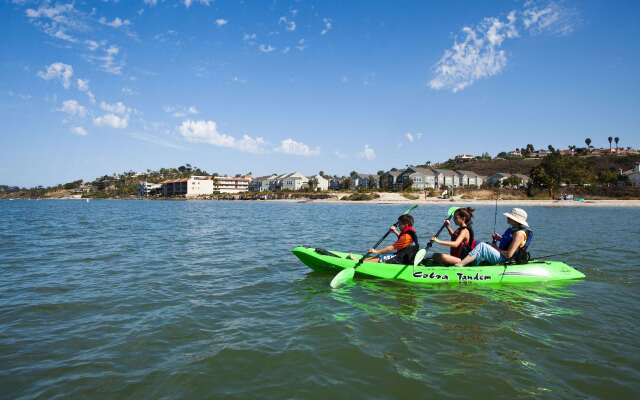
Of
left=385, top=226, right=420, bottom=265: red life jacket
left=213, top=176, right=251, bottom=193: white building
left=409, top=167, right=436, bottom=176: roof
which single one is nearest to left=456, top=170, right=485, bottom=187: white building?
left=409, top=167, right=436, bottom=176: roof

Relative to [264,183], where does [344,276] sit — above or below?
below

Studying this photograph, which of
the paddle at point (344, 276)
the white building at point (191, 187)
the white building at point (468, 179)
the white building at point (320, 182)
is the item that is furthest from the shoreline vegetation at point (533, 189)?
the paddle at point (344, 276)

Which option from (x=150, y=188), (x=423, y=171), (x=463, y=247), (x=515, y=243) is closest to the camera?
(x=515, y=243)

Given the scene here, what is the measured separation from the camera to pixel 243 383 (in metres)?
4.41

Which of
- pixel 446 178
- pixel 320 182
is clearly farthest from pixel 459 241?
pixel 320 182

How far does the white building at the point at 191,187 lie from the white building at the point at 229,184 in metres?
2.26

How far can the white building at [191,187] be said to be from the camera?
13238 centimetres

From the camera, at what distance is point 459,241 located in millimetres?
8719

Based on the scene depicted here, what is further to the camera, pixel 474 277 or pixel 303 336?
pixel 474 277

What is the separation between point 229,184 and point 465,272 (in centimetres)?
13821

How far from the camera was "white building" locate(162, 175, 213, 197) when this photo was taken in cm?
13238

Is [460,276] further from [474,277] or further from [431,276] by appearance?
[431,276]

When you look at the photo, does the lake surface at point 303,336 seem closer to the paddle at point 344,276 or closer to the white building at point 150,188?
the paddle at point 344,276

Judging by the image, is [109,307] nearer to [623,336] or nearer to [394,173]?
[623,336]
